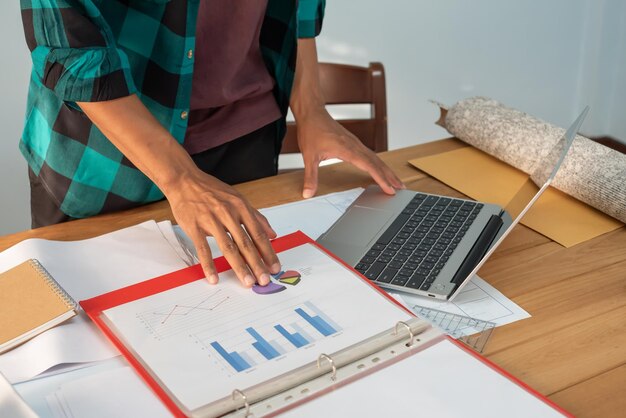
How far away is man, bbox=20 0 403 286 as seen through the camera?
1.03 metres

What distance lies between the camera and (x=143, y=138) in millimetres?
1084

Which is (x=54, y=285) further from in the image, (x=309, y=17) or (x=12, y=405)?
(x=309, y=17)

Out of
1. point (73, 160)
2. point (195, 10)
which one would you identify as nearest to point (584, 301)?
point (195, 10)

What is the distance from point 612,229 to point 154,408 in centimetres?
72

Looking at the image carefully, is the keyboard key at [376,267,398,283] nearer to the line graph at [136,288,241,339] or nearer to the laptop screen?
the laptop screen

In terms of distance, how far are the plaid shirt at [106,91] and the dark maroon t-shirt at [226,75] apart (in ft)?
0.20

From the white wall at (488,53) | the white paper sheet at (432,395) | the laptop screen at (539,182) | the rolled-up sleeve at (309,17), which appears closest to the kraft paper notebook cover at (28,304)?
the white paper sheet at (432,395)

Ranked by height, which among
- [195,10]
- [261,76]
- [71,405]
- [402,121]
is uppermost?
[195,10]

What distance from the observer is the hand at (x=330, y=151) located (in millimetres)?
1285

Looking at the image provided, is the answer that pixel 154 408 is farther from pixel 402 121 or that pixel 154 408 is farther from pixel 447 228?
pixel 402 121

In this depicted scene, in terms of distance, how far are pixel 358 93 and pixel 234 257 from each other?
0.85 m

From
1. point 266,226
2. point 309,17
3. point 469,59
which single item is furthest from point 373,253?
point 469,59

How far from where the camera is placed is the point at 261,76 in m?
1.42

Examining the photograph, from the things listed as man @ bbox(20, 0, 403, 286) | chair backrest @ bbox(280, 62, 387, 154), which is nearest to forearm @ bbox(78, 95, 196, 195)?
man @ bbox(20, 0, 403, 286)
